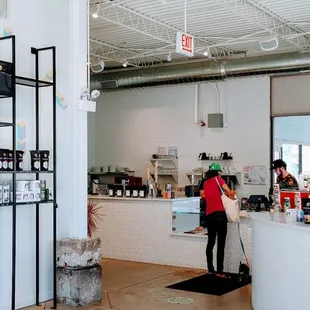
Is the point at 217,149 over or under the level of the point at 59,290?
over

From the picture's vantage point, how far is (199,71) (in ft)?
34.2

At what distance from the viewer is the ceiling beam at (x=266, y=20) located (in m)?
7.94

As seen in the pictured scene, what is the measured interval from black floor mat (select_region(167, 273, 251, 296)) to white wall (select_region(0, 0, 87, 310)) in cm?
156

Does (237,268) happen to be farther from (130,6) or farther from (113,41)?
(113,41)

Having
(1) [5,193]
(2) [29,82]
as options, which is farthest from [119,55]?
(1) [5,193]

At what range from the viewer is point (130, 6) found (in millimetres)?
8062

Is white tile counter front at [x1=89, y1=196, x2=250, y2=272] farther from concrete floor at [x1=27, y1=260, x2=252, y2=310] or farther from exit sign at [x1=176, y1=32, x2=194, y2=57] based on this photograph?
exit sign at [x1=176, y1=32, x2=194, y2=57]

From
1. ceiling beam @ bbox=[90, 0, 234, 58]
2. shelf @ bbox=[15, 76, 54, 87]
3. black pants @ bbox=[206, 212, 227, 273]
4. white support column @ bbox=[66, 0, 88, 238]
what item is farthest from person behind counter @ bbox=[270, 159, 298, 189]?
shelf @ bbox=[15, 76, 54, 87]

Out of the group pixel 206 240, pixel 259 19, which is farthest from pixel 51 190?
pixel 259 19

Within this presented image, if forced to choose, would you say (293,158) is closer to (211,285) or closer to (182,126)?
(182,126)

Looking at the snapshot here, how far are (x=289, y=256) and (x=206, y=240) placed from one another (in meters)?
3.53

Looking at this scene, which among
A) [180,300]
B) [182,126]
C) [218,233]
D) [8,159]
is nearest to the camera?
[8,159]

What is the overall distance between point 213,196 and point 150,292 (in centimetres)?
166

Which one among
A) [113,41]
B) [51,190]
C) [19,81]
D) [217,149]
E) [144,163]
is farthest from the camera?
[144,163]
